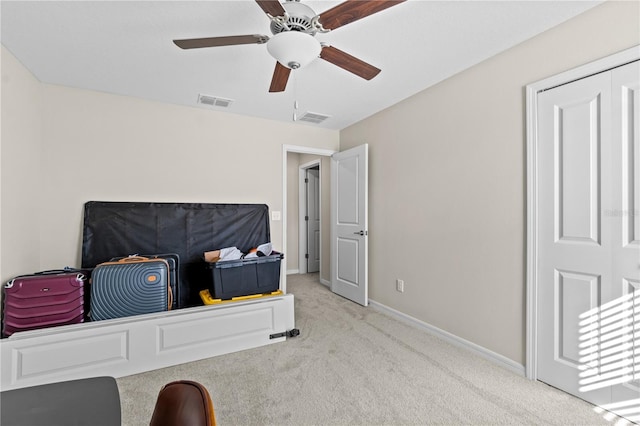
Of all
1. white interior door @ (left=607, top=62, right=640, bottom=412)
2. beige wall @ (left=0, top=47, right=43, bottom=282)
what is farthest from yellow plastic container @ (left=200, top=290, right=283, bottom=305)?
white interior door @ (left=607, top=62, right=640, bottom=412)

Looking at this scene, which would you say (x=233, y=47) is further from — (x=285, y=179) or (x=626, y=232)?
(x=626, y=232)

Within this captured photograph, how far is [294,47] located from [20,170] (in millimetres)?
2579

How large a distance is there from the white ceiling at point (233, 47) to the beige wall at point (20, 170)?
9.3 inches

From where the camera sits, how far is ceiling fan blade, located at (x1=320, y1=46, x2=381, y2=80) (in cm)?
181

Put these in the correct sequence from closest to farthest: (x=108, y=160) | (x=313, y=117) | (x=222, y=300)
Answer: (x=222, y=300) → (x=108, y=160) → (x=313, y=117)

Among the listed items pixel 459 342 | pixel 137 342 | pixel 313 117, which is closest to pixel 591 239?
pixel 459 342

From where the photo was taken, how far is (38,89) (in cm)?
284

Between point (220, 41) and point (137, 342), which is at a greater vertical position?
point (220, 41)

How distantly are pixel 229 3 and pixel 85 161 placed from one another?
7.71 ft

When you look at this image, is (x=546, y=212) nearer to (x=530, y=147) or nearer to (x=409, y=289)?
(x=530, y=147)

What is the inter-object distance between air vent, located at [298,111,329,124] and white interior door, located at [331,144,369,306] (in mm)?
539

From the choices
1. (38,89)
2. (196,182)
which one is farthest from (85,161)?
(196,182)

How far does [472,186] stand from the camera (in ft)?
8.67

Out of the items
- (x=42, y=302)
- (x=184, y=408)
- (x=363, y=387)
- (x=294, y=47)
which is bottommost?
(x=363, y=387)
